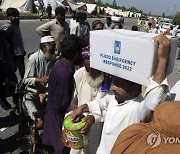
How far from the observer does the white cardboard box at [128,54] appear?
5.49ft

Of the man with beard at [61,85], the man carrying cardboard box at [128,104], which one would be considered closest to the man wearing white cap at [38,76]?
the man with beard at [61,85]

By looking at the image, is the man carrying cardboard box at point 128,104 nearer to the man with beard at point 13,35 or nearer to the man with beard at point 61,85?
the man with beard at point 61,85

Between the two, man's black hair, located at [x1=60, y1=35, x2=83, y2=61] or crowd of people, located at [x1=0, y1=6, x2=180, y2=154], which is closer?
crowd of people, located at [x1=0, y1=6, x2=180, y2=154]

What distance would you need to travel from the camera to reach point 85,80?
2.81 metres

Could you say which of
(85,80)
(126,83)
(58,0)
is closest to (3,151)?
(85,80)

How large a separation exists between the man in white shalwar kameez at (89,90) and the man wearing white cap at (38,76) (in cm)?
94

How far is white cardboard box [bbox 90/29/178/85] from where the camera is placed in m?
1.67

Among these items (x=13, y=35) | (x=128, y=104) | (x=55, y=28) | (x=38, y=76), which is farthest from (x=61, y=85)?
(x=55, y=28)

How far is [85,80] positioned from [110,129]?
0.77 m

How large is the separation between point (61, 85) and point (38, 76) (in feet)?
4.16

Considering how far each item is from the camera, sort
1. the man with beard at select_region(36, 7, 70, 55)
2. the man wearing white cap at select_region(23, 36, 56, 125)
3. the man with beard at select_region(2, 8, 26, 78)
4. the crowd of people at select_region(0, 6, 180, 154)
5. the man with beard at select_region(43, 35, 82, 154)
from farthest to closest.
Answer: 1. the man with beard at select_region(36, 7, 70, 55)
2. the man with beard at select_region(2, 8, 26, 78)
3. the man wearing white cap at select_region(23, 36, 56, 125)
4. the man with beard at select_region(43, 35, 82, 154)
5. the crowd of people at select_region(0, 6, 180, 154)

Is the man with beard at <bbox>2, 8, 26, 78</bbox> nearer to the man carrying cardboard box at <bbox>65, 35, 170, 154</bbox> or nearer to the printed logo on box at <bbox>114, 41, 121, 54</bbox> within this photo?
the man carrying cardboard box at <bbox>65, 35, 170, 154</bbox>

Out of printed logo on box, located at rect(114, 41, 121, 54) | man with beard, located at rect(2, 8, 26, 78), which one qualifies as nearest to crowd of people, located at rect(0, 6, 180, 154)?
printed logo on box, located at rect(114, 41, 121, 54)

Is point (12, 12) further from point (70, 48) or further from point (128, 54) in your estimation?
point (128, 54)
